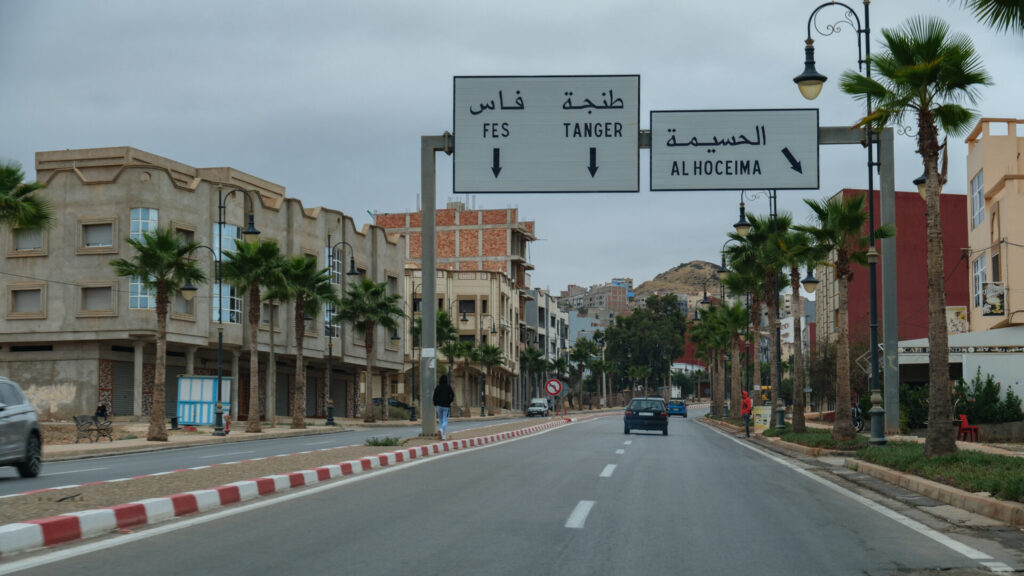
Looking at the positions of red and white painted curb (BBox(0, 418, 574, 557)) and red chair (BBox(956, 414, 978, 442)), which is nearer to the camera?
red and white painted curb (BBox(0, 418, 574, 557))

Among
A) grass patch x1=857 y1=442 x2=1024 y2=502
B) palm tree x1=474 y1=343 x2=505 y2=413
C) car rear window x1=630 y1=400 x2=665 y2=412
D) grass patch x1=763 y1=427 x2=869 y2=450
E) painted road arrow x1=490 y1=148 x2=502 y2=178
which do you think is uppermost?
painted road arrow x1=490 y1=148 x2=502 y2=178

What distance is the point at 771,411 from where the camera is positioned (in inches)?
1745

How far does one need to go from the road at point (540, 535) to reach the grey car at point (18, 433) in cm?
533

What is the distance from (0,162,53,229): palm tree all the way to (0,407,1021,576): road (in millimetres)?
17759

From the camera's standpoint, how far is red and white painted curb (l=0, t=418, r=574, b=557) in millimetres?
8328

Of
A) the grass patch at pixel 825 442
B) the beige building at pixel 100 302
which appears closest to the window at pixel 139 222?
the beige building at pixel 100 302

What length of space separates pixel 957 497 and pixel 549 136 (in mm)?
13508

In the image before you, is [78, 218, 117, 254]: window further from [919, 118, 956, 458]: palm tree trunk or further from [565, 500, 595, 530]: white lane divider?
Answer: [565, 500, 595, 530]: white lane divider

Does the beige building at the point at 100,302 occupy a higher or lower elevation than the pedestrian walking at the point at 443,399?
higher

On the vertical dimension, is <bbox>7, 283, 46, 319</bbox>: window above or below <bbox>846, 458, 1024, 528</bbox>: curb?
above

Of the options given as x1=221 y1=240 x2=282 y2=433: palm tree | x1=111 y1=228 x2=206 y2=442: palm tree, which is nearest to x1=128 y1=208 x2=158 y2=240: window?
x1=221 y1=240 x2=282 y2=433: palm tree

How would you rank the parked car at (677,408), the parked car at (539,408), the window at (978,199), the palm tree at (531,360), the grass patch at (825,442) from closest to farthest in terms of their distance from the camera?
the grass patch at (825,442) → the window at (978,199) → the parked car at (677,408) → the parked car at (539,408) → the palm tree at (531,360)

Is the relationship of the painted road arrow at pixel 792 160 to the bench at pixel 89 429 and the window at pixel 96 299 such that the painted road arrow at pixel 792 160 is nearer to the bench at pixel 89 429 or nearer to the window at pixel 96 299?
the bench at pixel 89 429

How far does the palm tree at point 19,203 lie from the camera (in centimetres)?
2775
